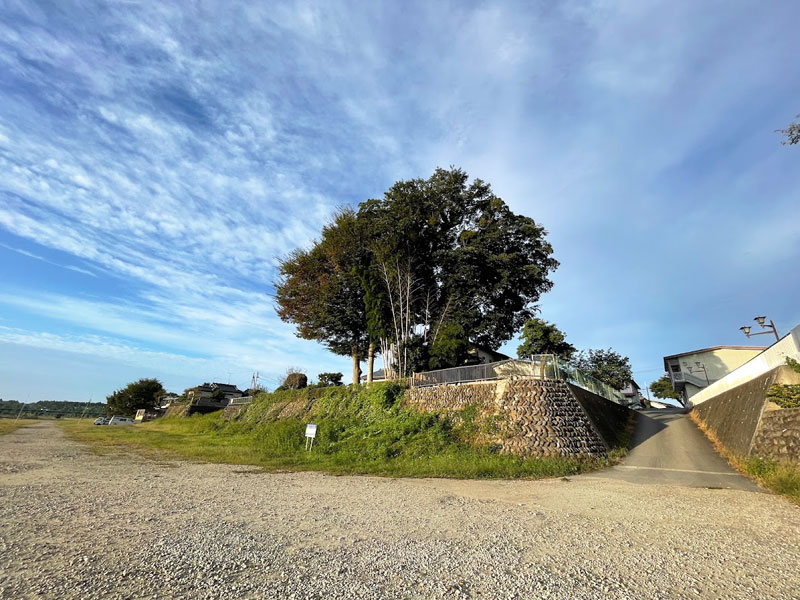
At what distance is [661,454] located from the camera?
590 inches

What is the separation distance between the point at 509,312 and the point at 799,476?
19756 mm

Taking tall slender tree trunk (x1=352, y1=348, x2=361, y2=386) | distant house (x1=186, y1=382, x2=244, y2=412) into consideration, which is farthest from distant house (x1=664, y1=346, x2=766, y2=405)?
distant house (x1=186, y1=382, x2=244, y2=412)

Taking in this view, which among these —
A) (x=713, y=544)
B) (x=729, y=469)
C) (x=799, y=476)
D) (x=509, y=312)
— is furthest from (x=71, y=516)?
(x=509, y=312)

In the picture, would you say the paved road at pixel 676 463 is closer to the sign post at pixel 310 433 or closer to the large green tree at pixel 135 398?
the sign post at pixel 310 433

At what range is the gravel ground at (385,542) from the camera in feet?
12.7

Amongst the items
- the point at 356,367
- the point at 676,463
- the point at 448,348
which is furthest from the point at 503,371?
the point at 356,367

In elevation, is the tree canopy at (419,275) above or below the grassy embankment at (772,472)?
above

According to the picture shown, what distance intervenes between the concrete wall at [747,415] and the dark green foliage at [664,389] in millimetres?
34935

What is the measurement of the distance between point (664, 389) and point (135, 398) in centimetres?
8777

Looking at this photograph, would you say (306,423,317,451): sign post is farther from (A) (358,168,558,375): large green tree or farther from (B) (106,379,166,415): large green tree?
(B) (106,379,166,415): large green tree

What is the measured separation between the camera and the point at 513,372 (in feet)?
60.6

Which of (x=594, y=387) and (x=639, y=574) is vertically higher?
(x=594, y=387)

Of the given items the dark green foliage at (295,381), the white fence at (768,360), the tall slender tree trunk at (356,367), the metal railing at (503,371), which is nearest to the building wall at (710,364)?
the white fence at (768,360)

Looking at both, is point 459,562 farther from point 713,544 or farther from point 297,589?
point 713,544
